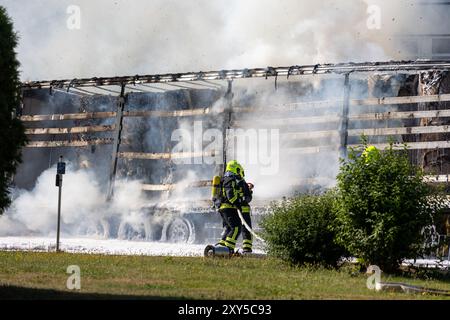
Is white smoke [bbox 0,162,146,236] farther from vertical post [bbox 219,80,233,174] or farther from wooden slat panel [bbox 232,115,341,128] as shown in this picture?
wooden slat panel [bbox 232,115,341,128]

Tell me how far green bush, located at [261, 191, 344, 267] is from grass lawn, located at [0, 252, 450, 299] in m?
0.39

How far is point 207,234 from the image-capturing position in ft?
85.0

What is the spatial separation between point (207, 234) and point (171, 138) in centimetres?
361

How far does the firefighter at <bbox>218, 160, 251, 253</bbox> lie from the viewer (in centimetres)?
1980

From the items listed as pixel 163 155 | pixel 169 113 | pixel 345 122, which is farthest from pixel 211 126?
pixel 345 122

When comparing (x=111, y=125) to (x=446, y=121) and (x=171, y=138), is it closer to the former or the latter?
(x=171, y=138)

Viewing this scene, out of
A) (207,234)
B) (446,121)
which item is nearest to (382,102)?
(446,121)

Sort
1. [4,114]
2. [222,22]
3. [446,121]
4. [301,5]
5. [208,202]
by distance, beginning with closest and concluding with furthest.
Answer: [4,114], [446,121], [208,202], [301,5], [222,22]

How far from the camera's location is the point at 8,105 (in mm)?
11539

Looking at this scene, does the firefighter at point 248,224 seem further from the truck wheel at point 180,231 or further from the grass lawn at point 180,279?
the truck wheel at point 180,231

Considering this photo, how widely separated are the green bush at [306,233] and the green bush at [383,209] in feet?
1.84

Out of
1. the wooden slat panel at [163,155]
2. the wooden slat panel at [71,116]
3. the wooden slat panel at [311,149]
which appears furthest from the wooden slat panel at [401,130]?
the wooden slat panel at [71,116]

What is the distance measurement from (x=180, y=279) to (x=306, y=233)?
3.42 m

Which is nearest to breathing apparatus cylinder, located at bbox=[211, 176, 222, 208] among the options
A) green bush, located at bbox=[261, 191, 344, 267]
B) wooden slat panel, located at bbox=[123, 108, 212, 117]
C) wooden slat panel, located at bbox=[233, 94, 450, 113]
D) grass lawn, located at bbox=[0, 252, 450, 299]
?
grass lawn, located at bbox=[0, 252, 450, 299]
